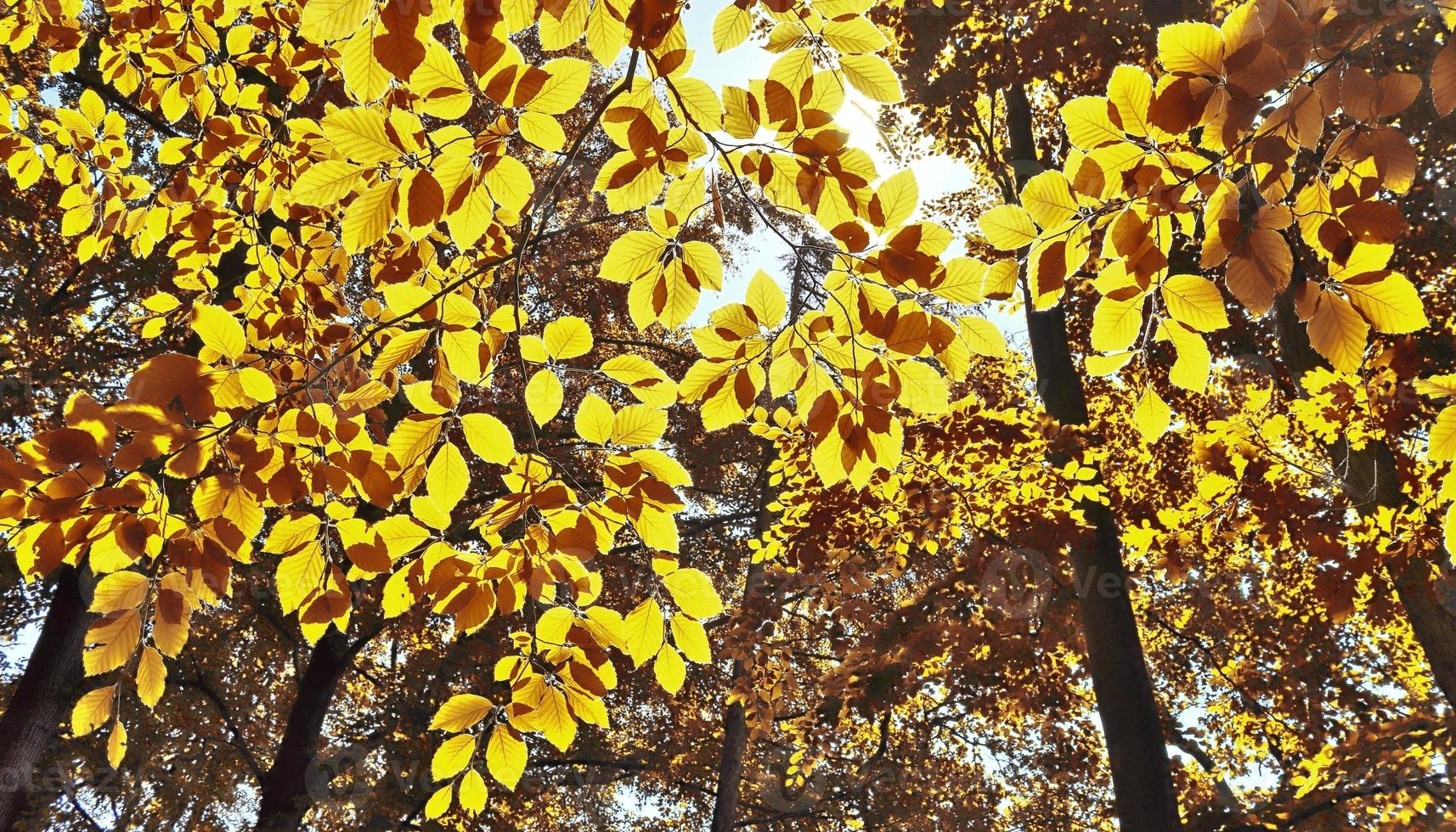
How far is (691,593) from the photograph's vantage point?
1731 mm

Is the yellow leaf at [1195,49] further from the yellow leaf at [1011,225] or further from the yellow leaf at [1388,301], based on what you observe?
the yellow leaf at [1388,301]

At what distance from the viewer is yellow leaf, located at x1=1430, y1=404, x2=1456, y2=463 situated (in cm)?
147

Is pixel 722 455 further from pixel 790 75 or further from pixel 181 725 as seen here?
pixel 790 75

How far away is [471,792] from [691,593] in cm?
61

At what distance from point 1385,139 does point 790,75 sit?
877mm

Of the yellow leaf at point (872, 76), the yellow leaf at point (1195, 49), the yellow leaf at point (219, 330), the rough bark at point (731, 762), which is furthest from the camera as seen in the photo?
the rough bark at point (731, 762)

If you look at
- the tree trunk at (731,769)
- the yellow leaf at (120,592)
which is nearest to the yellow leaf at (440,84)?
the yellow leaf at (120,592)

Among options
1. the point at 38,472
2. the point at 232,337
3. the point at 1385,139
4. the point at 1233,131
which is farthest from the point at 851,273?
the point at 38,472

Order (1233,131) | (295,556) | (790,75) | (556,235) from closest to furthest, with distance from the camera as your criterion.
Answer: (1233,131) < (790,75) < (295,556) < (556,235)

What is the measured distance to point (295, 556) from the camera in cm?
172

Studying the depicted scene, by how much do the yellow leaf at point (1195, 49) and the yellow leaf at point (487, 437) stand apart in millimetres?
1234

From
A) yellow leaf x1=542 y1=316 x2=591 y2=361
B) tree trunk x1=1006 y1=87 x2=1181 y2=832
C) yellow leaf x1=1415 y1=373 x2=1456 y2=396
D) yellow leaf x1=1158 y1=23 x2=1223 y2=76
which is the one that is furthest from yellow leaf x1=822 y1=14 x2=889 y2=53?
tree trunk x1=1006 y1=87 x2=1181 y2=832

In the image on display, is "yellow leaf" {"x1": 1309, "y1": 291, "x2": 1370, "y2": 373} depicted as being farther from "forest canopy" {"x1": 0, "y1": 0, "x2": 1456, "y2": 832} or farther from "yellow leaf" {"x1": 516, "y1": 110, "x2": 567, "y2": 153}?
"yellow leaf" {"x1": 516, "y1": 110, "x2": 567, "y2": 153}

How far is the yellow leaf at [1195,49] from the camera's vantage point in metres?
1.13
